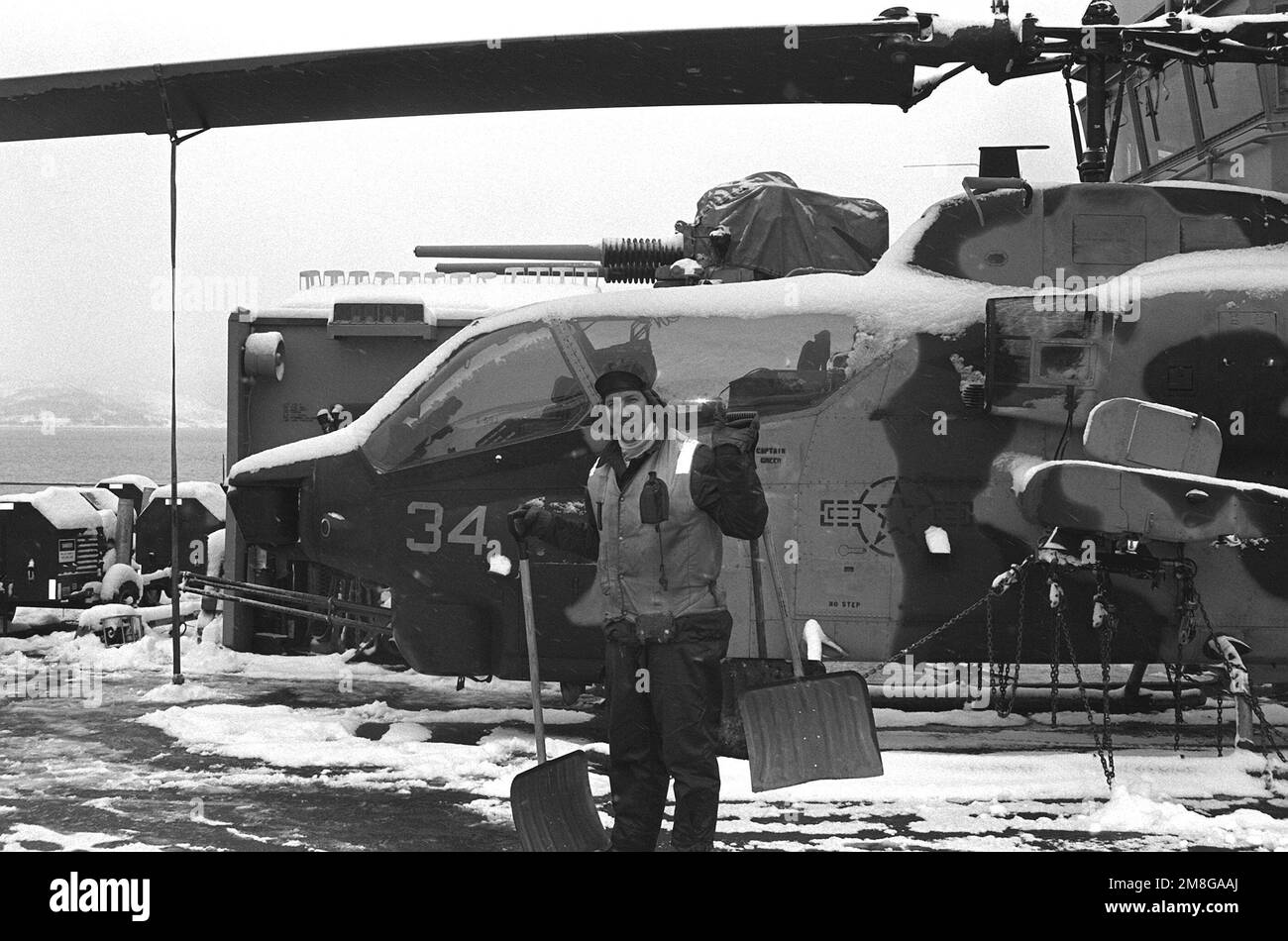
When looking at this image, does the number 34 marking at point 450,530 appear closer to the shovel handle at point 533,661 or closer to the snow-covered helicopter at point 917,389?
the snow-covered helicopter at point 917,389

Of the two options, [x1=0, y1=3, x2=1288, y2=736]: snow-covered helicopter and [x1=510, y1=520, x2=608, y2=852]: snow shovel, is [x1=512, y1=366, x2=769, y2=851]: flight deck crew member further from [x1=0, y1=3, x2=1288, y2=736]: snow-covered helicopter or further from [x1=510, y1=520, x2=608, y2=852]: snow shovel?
[x1=0, y1=3, x2=1288, y2=736]: snow-covered helicopter

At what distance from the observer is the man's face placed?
15.3 feet

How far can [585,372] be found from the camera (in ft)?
21.1

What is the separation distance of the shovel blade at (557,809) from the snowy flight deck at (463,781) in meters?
0.63

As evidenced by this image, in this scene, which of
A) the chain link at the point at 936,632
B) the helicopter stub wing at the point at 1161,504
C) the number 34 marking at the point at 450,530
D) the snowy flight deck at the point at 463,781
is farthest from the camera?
the number 34 marking at the point at 450,530

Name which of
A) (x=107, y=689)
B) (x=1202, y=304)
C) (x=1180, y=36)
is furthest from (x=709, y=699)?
(x=107, y=689)

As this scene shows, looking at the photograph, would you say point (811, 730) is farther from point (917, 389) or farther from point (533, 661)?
point (917, 389)

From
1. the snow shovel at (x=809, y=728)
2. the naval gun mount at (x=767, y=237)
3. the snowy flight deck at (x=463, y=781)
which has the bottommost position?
the snowy flight deck at (x=463, y=781)

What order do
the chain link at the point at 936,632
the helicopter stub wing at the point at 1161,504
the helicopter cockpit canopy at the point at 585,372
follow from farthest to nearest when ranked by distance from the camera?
the helicopter cockpit canopy at the point at 585,372, the chain link at the point at 936,632, the helicopter stub wing at the point at 1161,504

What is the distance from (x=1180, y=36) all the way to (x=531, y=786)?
→ 4.61 metres

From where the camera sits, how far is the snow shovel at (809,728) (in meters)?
4.89

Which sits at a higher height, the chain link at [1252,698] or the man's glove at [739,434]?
the man's glove at [739,434]

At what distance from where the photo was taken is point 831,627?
20.1 feet

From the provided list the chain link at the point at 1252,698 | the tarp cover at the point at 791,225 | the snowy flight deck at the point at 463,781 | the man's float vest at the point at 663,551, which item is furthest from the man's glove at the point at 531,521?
the tarp cover at the point at 791,225
